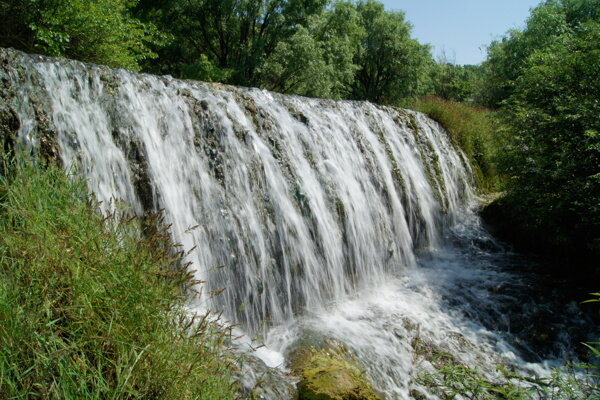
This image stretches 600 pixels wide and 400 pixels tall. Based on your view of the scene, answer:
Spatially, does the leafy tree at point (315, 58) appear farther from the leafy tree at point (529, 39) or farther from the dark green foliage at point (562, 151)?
the dark green foliage at point (562, 151)

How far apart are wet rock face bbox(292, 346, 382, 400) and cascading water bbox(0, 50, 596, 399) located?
0.57 metres

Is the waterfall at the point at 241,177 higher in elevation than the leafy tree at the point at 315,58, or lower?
lower

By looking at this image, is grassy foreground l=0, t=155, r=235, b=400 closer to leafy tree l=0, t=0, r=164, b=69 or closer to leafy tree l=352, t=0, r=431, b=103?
leafy tree l=0, t=0, r=164, b=69

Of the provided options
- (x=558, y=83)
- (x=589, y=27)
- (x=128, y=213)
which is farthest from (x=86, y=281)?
(x=589, y=27)

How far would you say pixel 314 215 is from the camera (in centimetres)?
589

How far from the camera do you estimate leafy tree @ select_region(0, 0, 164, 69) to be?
27.7ft

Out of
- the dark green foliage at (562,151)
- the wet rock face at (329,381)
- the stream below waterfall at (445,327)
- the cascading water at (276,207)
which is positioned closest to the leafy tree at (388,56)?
the dark green foliage at (562,151)

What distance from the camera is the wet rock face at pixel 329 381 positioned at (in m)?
2.94

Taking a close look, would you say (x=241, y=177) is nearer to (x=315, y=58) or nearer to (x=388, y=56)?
(x=315, y=58)

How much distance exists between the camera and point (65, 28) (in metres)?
8.82

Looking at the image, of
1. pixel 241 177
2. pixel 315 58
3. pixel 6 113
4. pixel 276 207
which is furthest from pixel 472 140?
pixel 6 113

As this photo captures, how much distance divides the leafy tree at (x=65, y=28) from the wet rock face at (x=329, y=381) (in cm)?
876

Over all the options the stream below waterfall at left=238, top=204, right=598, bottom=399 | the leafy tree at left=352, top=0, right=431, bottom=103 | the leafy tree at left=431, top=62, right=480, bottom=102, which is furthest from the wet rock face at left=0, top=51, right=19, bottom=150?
the leafy tree at left=431, top=62, right=480, bottom=102

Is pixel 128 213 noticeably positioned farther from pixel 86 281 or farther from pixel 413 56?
pixel 413 56
